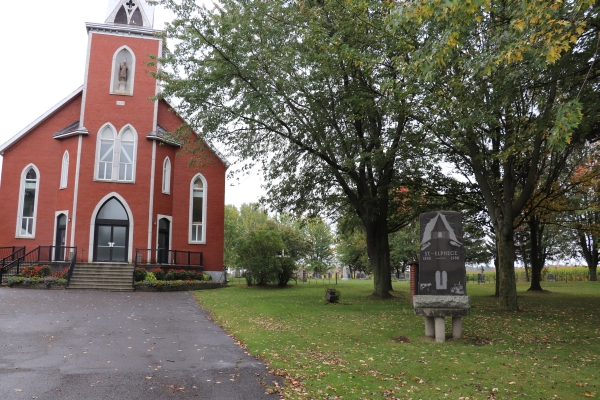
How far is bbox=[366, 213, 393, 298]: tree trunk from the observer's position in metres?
20.6

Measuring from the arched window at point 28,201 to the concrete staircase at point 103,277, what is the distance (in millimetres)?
5543

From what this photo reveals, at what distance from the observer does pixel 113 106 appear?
1076 inches

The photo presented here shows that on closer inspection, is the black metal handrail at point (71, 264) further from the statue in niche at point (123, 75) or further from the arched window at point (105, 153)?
the statue in niche at point (123, 75)

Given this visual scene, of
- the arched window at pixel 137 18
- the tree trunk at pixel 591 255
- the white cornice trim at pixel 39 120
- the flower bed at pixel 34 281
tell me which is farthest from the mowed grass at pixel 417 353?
the tree trunk at pixel 591 255

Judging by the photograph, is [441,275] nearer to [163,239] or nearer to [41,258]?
[163,239]

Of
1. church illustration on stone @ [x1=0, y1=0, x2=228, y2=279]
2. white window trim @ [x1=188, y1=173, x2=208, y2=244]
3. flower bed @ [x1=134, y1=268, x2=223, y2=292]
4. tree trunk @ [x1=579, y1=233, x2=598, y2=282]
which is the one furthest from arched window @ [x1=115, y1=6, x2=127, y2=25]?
tree trunk @ [x1=579, y1=233, x2=598, y2=282]

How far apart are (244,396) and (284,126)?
47.5 ft

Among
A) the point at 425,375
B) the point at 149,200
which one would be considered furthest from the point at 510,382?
the point at 149,200

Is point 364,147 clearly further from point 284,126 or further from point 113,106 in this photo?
point 113,106

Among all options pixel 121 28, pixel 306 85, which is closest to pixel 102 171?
pixel 121 28

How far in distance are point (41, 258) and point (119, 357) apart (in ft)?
70.3

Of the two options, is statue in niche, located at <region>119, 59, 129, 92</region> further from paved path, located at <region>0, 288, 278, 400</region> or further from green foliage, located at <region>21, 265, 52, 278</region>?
paved path, located at <region>0, 288, 278, 400</region>

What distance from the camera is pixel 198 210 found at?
3072cm

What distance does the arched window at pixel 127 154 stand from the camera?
2719 cm
